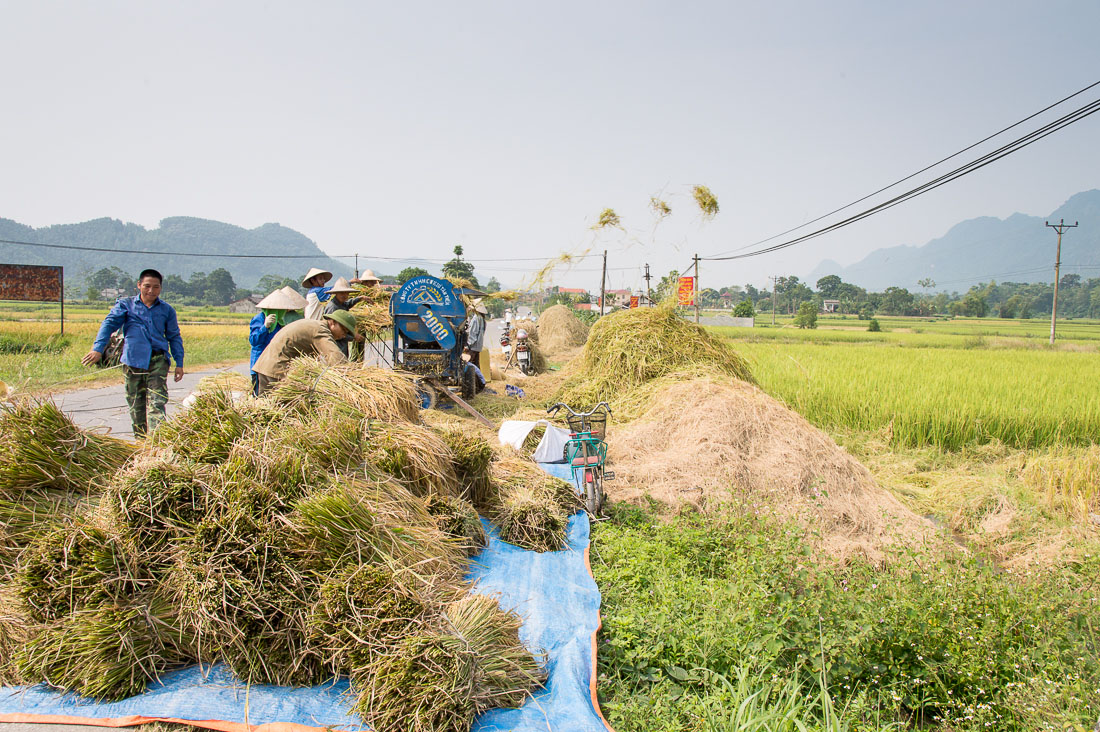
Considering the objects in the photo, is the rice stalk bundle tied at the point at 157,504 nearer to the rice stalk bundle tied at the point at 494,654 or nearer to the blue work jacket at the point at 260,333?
the rice stalk bundle tied at the point at 494,654

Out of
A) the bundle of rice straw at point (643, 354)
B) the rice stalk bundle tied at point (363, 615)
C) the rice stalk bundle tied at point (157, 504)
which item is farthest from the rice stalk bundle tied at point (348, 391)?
the bundle of rice straw at point (643, 354)

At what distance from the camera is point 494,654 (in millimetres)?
2324

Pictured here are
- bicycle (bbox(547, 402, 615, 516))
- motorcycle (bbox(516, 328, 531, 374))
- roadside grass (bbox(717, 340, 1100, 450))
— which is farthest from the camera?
motorcycle (bbox(516, 328, 531, 374))

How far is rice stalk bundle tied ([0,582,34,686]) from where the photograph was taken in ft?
7.48

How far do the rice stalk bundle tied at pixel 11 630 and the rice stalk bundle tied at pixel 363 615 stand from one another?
1.15 m

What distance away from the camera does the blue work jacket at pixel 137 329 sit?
187 inches

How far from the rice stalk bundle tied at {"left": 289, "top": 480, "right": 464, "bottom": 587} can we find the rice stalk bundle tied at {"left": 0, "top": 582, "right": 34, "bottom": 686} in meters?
1.07

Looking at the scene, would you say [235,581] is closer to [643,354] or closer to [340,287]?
[340,287]

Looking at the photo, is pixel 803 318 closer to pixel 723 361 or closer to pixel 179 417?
pixel 723 361

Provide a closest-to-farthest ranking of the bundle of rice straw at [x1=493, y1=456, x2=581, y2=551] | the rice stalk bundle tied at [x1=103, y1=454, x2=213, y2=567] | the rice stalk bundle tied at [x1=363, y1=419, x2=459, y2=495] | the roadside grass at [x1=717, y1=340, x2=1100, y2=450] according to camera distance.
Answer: the rice stalk bundle tied at [x1=103, y1=454, x2=213, y2=567] < the rice stalk bundle tied at [x1=363, y1=419, x2=459, y2=495] < the bundle of rice straw at [x1=493, y1=456, x2=581, y2=551] < the roadside grass at [x1=717, y1=340, x2=1100, y2=450]

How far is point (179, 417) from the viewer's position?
114 inches

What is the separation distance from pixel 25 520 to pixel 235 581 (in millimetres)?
1131

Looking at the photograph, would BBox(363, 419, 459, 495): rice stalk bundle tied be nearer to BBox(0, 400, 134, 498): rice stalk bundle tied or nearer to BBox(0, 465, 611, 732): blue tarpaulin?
BBox(0, 465, 611, 732): blue tarpaulin

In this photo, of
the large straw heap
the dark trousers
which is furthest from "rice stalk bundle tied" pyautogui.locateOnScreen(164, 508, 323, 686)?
the dark trousers
